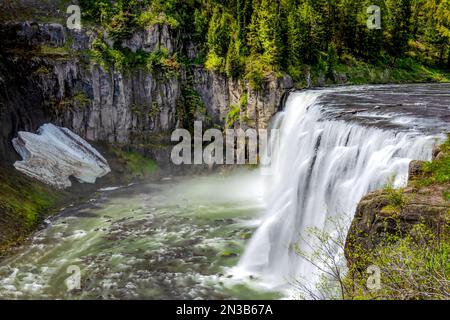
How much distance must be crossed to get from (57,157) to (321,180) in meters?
30.3

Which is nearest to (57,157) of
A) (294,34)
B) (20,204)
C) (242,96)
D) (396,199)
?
(20,204)

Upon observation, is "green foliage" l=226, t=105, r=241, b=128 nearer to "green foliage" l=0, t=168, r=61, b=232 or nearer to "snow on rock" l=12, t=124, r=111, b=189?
"snow on rock" l=12, t=124, r=111, b=189

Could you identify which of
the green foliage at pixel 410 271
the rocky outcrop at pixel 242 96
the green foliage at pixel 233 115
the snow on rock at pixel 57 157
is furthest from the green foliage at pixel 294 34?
the green foliage at pixel 410 271

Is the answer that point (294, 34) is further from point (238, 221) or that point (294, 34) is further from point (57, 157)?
point (57, 157)

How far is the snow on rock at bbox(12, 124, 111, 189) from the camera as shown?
142 ft

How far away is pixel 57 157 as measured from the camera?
46000mm

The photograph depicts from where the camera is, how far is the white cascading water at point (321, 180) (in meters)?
24.5

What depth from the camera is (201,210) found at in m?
40.2

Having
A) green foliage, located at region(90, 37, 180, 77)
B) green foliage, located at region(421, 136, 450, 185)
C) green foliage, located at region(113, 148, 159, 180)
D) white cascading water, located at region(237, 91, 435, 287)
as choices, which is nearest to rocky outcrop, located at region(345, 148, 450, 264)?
green foliage, located at region(421, 136, 450, 185)

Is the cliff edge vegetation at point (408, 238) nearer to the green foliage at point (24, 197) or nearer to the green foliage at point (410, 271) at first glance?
the green foliage at point (410, 271)

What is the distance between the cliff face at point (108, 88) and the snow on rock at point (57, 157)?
173cm

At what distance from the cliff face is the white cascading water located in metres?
18.0
